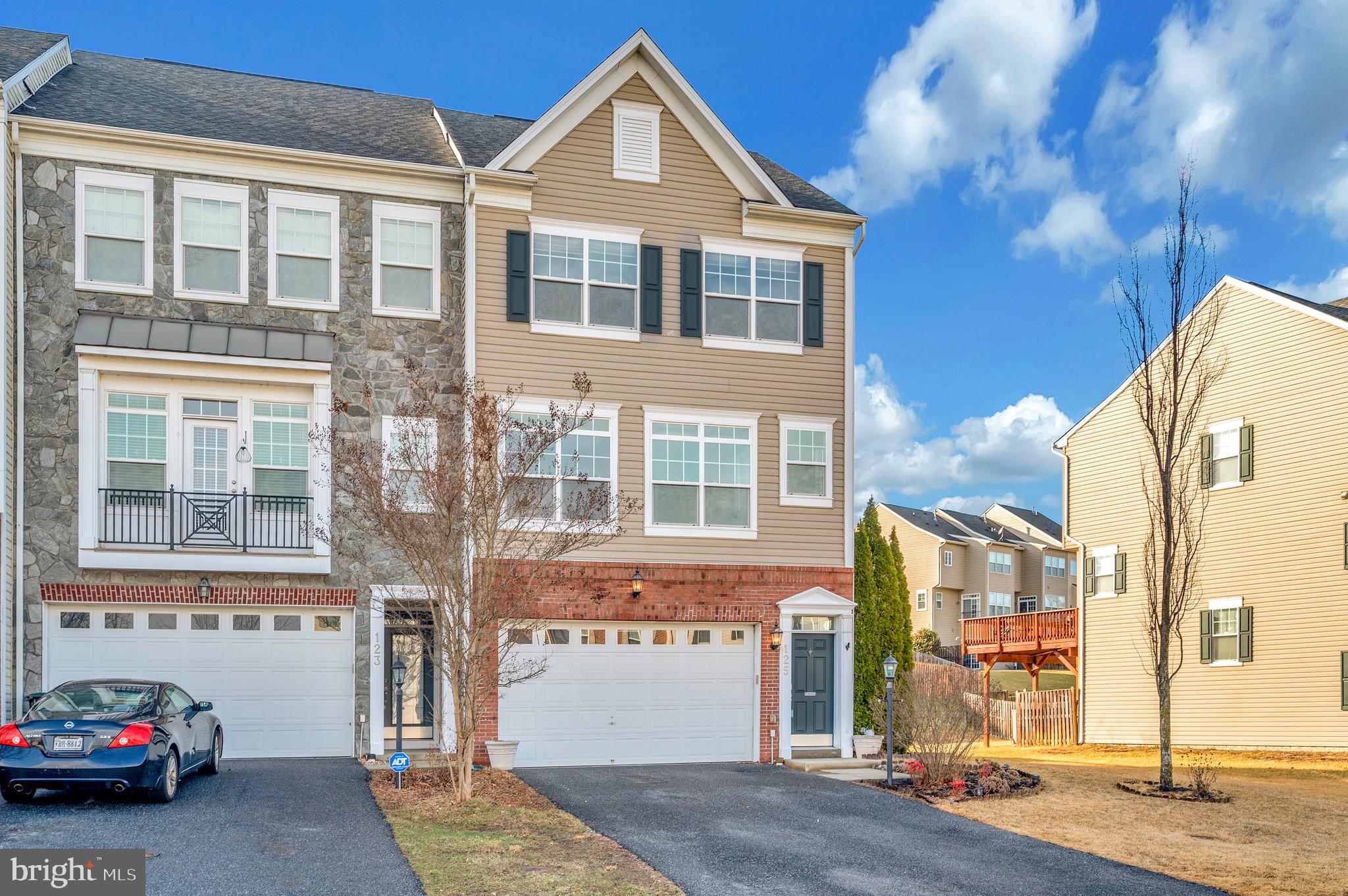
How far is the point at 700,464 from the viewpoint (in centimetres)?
1914

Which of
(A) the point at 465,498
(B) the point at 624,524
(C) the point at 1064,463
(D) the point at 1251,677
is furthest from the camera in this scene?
(C) the point at 1064,463

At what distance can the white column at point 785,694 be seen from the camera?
62.4 ft

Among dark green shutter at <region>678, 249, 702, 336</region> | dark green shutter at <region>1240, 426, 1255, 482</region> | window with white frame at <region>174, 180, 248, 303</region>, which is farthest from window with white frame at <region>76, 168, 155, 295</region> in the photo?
dark green shutter at <region>1240, 426, 1255, 482</region>

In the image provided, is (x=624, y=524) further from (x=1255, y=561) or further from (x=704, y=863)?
(x=1255, y=561)

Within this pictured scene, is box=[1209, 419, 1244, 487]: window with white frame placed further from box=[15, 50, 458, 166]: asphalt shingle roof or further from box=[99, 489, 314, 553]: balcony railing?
box=[99, 489, 314, 553]: balcony railing

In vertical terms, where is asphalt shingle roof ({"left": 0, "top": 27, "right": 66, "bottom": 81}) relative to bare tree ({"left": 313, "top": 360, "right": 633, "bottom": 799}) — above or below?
above

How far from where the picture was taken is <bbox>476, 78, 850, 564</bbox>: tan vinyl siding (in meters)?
18.3

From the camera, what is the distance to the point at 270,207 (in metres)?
17.9

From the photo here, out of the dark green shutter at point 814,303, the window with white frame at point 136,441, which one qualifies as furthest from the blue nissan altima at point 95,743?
the dark green shutter at point 814,303

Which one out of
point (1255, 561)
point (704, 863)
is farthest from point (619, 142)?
point (1255, 561)

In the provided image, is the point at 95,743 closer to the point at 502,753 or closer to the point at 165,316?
the point at 502,753

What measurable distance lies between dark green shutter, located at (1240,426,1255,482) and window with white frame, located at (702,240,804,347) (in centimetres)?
1086

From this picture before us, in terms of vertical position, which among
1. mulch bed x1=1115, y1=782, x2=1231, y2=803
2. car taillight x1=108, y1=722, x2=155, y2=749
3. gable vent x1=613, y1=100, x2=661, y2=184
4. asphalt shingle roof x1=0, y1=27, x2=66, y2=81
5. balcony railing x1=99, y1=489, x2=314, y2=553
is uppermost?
asphalt shingle roof x1=0, y1=27, x2=66, y2=81

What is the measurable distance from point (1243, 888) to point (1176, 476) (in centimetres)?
1601
